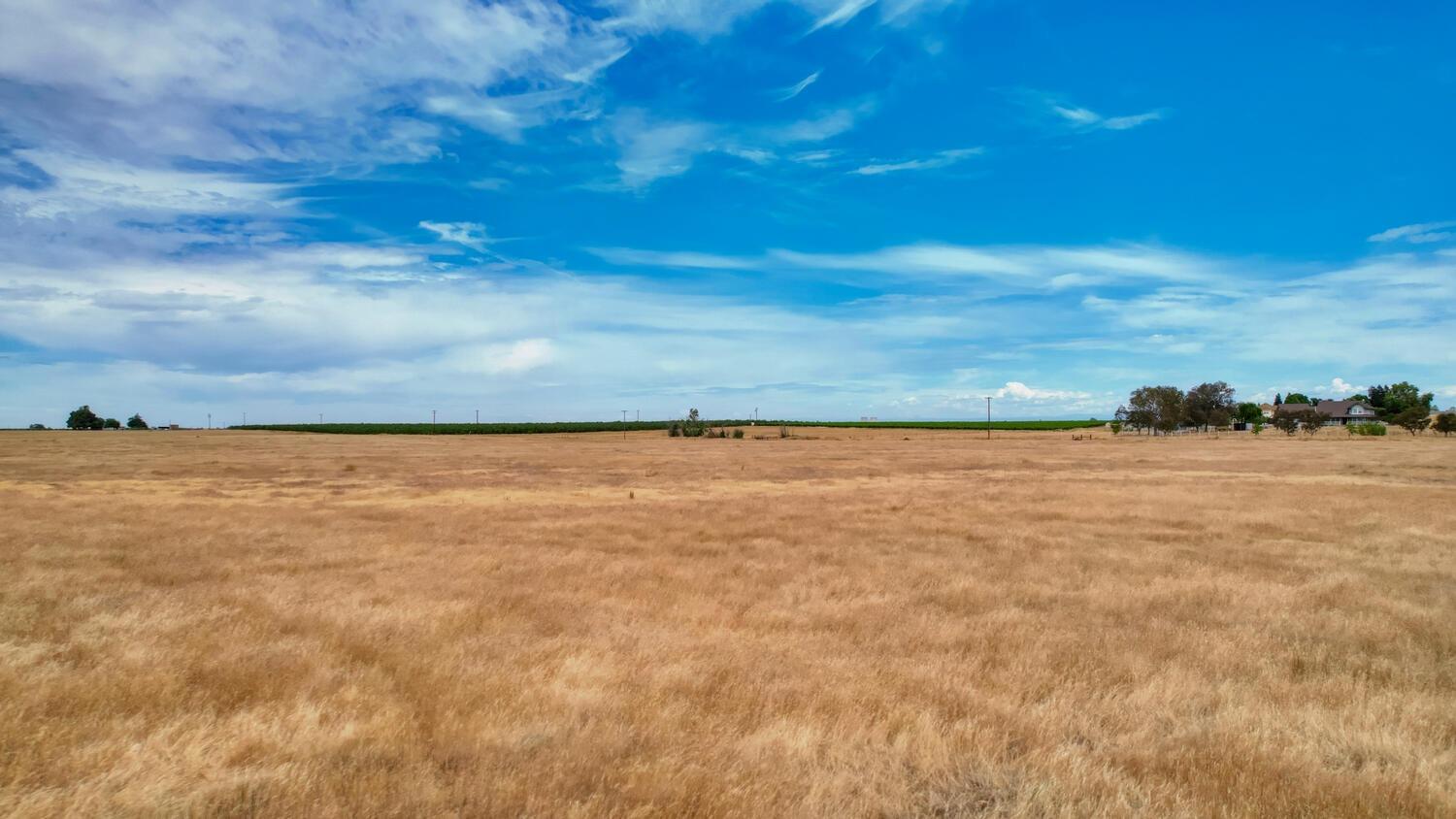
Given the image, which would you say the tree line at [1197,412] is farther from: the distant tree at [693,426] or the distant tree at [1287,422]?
the distant tree at [693,426]

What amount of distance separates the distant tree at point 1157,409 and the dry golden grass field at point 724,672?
451 ft

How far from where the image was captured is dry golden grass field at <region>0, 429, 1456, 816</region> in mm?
5598

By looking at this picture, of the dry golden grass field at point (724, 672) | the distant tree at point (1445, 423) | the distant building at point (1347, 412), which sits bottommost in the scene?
the dry golden grass field at point (724, 672)

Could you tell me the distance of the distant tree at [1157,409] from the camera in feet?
465

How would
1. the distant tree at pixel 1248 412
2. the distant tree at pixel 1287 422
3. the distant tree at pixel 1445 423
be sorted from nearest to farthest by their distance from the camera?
the distant tree at pixel 1445 423, the distant tree at pixel 1287 422, the distant tree at pixel 1248 412

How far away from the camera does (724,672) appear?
8.28m

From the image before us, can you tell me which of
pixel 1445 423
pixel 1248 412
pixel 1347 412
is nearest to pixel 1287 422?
pixel 1445 423

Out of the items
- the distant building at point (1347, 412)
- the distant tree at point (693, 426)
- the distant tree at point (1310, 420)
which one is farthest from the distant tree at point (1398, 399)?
the distant tree at point (693, 426)

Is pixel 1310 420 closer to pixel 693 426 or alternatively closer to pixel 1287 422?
pixel 1287 422

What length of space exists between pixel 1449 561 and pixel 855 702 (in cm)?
1641

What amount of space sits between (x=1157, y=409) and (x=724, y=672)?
16026 cm

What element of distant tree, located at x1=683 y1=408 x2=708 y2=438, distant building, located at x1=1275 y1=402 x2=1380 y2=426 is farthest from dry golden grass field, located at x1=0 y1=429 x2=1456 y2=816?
distant building, located at x1=1275 y1=402 x2=1380 y2=426

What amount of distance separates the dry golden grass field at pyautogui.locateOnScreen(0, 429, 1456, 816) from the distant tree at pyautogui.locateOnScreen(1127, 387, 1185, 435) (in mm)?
137458

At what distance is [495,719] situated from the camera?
6.79 metres
